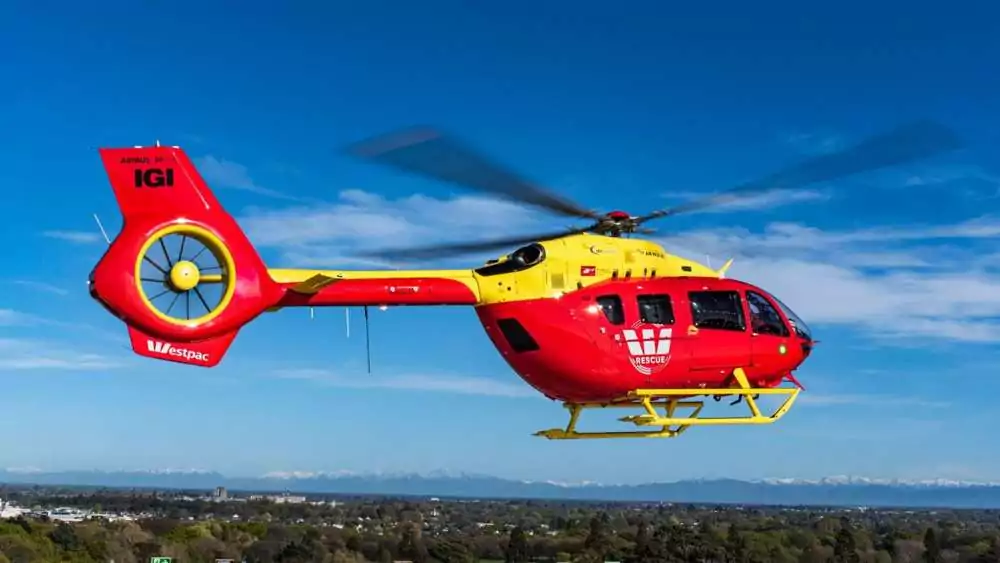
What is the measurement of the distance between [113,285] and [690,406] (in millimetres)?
12950

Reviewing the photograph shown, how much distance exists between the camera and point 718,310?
980 inches

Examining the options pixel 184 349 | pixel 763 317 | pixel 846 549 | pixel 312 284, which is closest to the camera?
pixel 184 349

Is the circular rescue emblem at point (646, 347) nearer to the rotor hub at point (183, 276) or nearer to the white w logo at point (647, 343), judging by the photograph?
the white w logo at point (647, 343)

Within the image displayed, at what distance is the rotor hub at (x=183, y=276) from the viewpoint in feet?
70.3

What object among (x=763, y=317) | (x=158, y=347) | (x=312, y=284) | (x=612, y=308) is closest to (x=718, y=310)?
(x=763, y=317)

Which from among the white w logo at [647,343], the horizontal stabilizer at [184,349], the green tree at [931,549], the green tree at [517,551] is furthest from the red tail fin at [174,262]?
the green tree at [931,549]

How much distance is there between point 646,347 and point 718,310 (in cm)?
201

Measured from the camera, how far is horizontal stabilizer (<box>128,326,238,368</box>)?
21.2m

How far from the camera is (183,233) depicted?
2181 centimetres

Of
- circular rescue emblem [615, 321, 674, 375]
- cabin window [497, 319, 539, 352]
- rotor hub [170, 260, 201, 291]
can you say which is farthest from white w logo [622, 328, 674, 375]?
rotor hub [170, 260, 201, 291]

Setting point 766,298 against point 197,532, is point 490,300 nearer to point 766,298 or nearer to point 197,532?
point 766,298

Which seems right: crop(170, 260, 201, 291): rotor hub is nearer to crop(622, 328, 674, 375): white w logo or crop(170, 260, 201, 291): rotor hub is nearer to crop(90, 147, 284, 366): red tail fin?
crop(90, 147, 284, 366): red tail fin

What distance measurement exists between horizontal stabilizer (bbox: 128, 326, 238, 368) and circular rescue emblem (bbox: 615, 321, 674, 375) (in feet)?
27.3

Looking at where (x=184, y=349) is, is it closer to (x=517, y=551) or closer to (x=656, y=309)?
(x=656, y=309)
